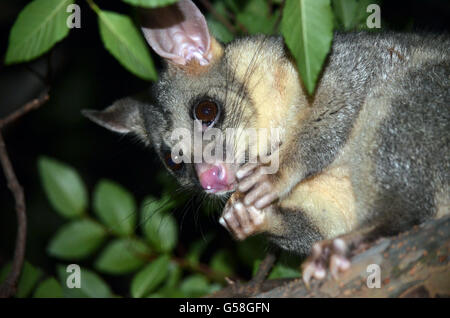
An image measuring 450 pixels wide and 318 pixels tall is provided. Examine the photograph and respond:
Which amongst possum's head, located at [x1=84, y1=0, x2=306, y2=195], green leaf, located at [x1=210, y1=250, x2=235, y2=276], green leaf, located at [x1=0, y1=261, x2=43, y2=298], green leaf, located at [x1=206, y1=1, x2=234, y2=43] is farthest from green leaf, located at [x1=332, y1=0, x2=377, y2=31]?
green leaf, located at [x1=0, y1=261, x2=43, y2=298]

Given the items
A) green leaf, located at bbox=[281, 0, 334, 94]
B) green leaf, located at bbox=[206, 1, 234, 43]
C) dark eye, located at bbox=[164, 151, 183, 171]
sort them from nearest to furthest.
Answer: green leaf, located at bbox=[281, 0, 334, 94] → dark eye, located at bbox=[164, 151, 183, 171] → green leaf, located at bbox=[206, 1, 234, 43]

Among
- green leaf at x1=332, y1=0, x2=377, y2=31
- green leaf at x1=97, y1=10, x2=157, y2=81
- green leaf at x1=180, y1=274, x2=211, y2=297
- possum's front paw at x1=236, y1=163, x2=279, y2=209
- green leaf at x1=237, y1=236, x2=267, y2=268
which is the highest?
green leaf at x1=97, y1=10, x2=157, y2=81

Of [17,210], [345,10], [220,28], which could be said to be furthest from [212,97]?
[17,210]

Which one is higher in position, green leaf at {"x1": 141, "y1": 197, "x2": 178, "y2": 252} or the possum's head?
the possum's head

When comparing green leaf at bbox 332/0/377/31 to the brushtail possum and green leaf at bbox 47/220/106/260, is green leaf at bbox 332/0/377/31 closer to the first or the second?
the brushtail possum

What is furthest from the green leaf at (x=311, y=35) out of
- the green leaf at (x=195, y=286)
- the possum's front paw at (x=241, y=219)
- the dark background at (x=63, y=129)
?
the dark background at (x=63, y=129)

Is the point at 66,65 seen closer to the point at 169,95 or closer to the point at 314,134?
the point at 169,95

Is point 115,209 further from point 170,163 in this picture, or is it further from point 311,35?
point 311,35
